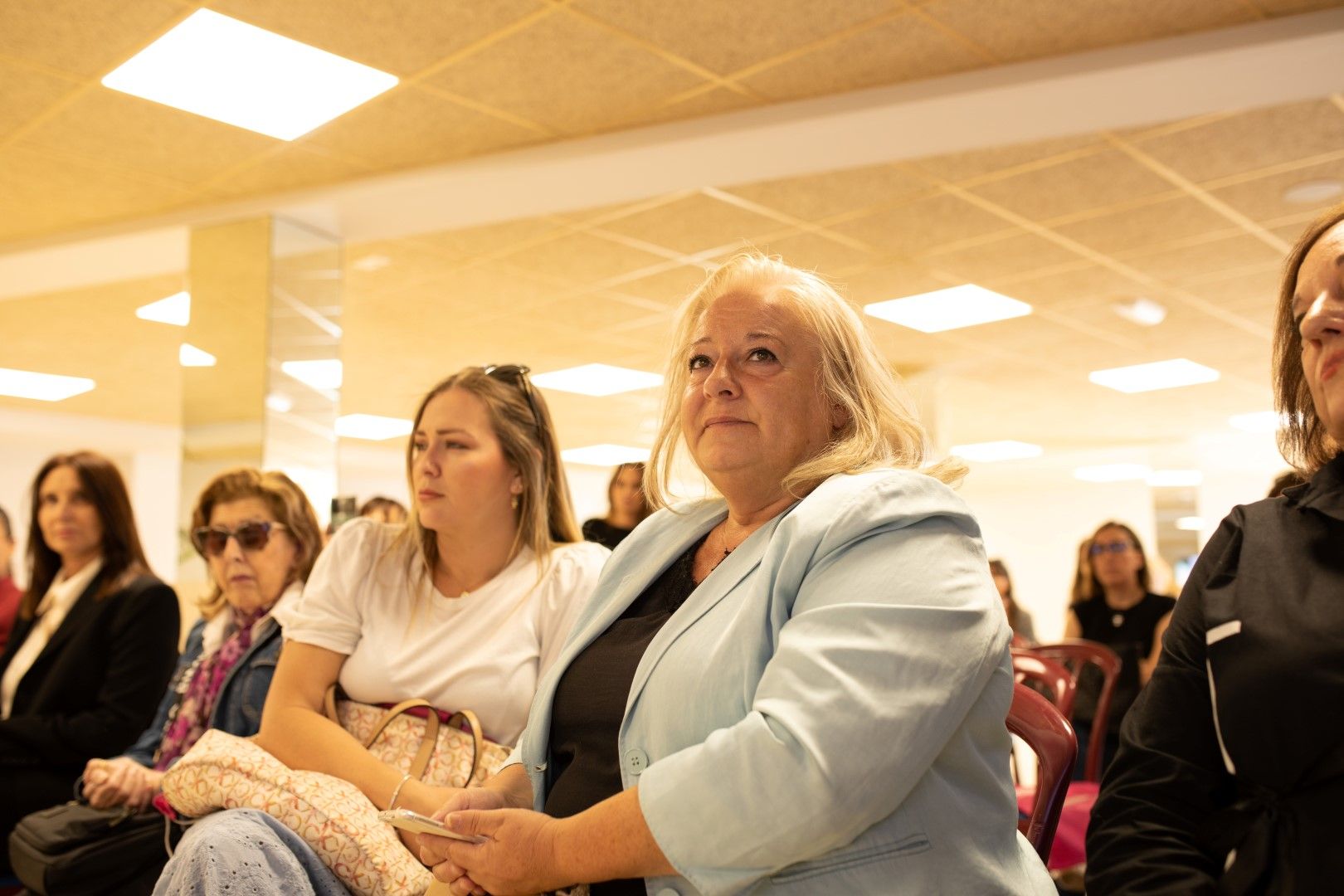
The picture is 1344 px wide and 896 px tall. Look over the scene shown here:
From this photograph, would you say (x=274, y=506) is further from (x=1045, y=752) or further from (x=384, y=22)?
(x=1045, y=752)

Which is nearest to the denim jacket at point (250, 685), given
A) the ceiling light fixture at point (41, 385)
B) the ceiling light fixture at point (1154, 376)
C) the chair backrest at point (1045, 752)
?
the chair backrest at point (1045, 752)

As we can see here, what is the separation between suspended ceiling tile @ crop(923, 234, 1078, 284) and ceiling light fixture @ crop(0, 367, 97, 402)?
7696 mm

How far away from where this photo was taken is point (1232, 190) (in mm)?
5160

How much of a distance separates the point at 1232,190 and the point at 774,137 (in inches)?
92.9

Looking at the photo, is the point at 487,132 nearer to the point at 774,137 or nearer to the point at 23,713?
the point at 774,137

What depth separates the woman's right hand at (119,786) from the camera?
95.2 inches

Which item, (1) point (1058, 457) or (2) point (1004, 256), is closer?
(2) point (1004, 256)

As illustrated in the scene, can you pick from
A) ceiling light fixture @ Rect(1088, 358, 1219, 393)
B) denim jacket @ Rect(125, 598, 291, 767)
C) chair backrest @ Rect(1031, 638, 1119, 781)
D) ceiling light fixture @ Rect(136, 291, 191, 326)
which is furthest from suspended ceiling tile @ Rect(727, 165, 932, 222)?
ceiling light fixture @ Rect(1088, 358, 1219, 393)

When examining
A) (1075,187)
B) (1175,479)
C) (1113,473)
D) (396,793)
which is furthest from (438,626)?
(1113,473)

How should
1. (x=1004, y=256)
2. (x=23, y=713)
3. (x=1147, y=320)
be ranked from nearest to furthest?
(x=23, y=713)
(x=1004, y=256)
(x=1147, y=320)

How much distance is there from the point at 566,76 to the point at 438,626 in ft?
8.52

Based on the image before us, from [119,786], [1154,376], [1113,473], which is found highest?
[1154,376]

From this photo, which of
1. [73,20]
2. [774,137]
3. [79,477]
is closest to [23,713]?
[79,477]

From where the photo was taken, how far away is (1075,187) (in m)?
5.04
